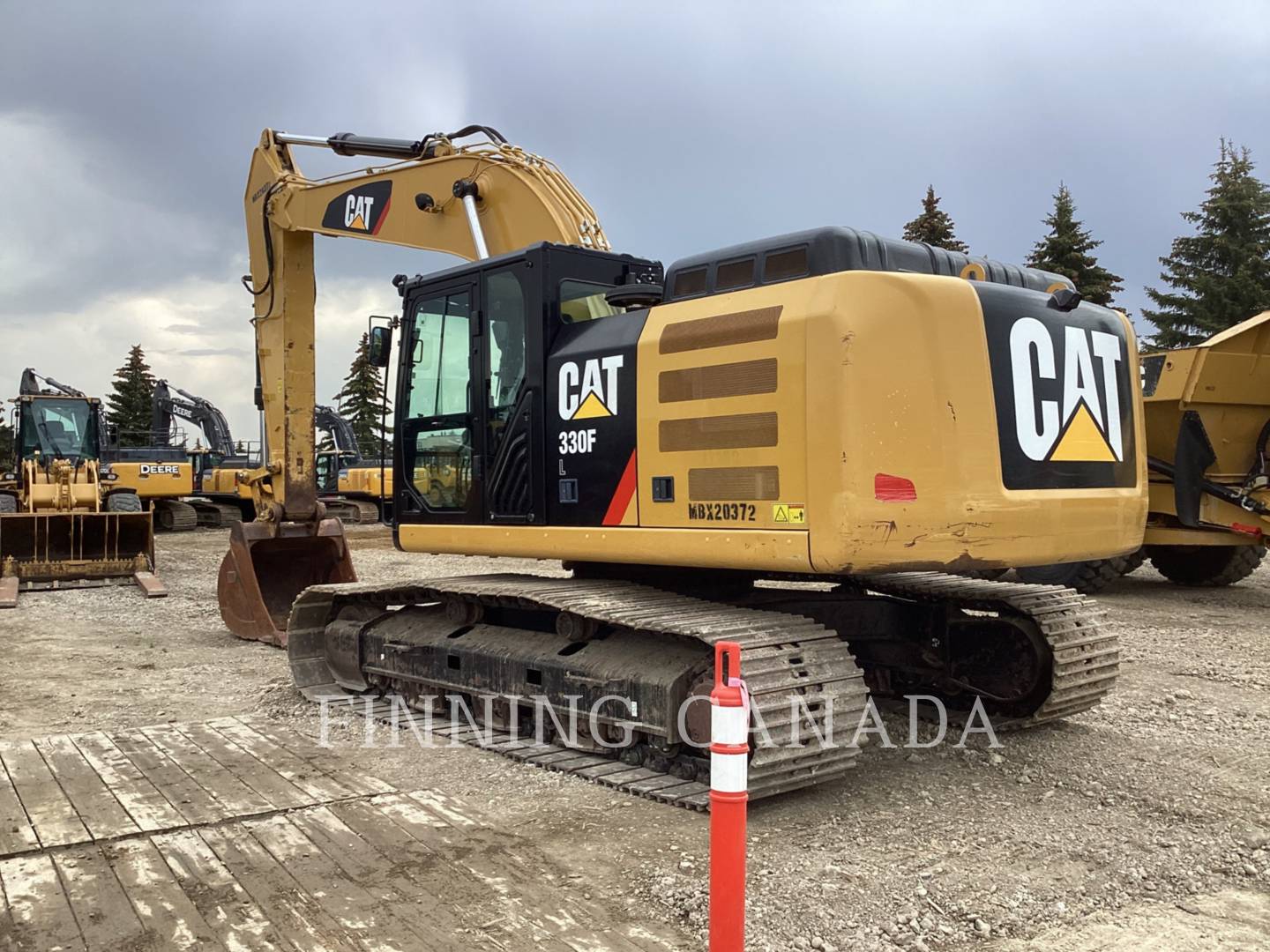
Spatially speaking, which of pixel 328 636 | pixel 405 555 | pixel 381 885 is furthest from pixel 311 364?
pixel 405 555

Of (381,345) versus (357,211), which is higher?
(357,211)

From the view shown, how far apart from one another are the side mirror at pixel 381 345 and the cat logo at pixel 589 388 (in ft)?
→ 4.88

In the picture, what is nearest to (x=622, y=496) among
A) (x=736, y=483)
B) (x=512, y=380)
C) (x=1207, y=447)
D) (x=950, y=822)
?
(x=736, y=483)

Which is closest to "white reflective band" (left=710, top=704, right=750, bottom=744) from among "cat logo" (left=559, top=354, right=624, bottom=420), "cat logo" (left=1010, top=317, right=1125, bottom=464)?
"cat logo" (left=1010, top=317, right=1125, bottom=464)

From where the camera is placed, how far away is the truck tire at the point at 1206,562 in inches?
506

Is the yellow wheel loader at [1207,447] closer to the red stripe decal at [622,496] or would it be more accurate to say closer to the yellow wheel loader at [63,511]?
the red stripe decal at [622,496]

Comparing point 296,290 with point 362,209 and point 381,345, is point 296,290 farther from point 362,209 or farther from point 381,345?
point 381,345

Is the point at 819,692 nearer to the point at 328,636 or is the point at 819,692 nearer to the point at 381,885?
the point at 381,885

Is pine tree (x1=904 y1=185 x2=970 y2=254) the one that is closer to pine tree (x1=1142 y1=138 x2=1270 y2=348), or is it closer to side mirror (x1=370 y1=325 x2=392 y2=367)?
pine tree (x1=1142 y1=138 x2=1270 y2=348)

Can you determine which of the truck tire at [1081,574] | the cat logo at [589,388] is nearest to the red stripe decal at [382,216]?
the cat logo at [589,388]

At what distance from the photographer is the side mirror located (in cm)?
673

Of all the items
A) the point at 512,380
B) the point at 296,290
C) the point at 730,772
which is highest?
the point at 296,290

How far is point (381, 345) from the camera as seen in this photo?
6781 mm

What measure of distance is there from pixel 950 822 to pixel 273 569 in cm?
710
